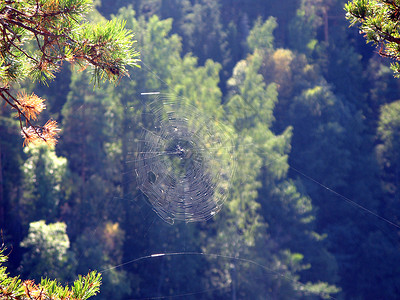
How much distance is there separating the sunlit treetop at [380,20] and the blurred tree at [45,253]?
12.0m

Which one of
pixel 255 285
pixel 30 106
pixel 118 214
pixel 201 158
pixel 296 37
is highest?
pixel 296 37

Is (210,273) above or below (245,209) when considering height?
below

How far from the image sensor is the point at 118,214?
17.7 metres

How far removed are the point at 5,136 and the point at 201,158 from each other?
10.4 metres

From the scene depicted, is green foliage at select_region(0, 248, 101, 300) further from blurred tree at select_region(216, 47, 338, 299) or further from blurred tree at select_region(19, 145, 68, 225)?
blurred tree at select_region(216, 47, 338, 299)

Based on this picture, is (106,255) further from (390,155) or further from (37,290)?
(390,155)

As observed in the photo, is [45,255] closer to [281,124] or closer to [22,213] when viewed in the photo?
[22,213]

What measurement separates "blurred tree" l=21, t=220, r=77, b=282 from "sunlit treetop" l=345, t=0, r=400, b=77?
12.0 meters

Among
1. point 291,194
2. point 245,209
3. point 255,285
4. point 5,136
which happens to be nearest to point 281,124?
point 291,194

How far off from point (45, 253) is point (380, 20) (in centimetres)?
1239

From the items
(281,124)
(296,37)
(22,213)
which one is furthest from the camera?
(296,37)

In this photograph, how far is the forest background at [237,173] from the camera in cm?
1566

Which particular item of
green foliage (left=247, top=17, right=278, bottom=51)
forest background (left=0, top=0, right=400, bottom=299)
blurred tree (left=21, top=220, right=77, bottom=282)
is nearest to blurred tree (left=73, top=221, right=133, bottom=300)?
forest background (left=0, top=0, right=400, bottom=299)

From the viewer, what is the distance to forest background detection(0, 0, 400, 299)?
616 inches
